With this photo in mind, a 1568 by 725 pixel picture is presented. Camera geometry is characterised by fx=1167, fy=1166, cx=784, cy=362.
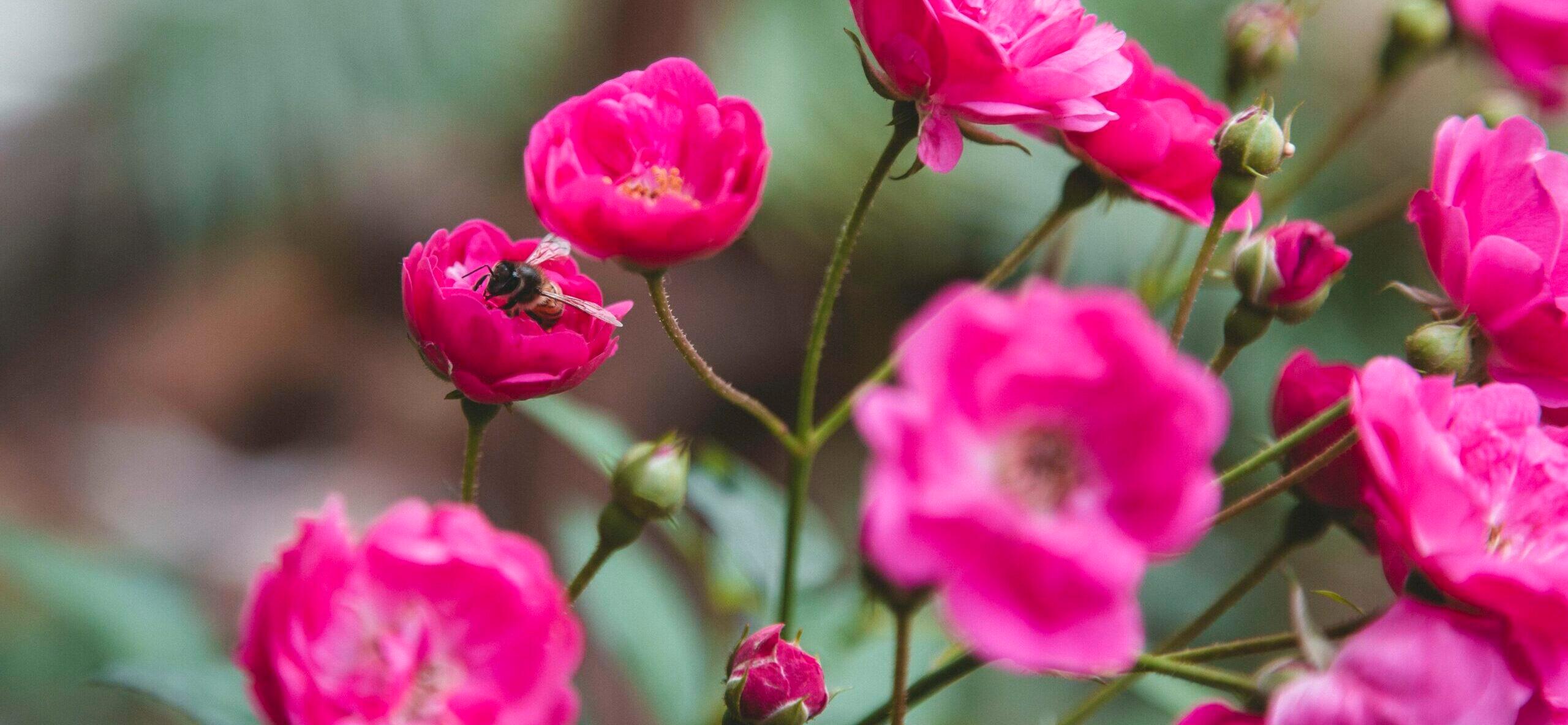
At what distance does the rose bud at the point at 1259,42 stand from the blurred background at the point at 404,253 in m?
0.69

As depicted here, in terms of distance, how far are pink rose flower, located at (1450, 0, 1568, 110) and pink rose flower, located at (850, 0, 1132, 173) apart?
0.70 metres

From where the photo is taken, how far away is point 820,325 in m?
0.66

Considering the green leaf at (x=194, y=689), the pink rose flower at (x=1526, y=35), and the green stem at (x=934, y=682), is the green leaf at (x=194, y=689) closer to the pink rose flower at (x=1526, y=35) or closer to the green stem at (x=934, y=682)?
the green stem at (x=934, y=682)

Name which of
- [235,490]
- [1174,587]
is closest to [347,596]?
[1174,587]

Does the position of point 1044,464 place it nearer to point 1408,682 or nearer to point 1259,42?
point 1408,682

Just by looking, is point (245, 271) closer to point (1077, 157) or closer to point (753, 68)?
point (753, 68)

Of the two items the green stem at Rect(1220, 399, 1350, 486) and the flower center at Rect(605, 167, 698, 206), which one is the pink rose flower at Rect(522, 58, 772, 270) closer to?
the flower center at Rect(605, 167, 698, 206)

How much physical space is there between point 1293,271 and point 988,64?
232mm

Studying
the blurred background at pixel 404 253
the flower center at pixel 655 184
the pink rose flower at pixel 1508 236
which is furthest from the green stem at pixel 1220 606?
the blurred background at pixel 404 253

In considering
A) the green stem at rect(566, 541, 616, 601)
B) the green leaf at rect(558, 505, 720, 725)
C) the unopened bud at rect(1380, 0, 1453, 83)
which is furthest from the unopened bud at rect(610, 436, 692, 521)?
the unopened bud at rect(1380, 0, 1453, 83)

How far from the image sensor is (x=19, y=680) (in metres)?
1.35

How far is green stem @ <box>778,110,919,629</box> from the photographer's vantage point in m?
0.64

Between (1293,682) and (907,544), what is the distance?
0.73ft

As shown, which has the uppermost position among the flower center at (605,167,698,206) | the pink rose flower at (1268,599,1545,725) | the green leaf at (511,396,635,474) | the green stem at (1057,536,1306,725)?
the flower center at (605,167,698,206)
